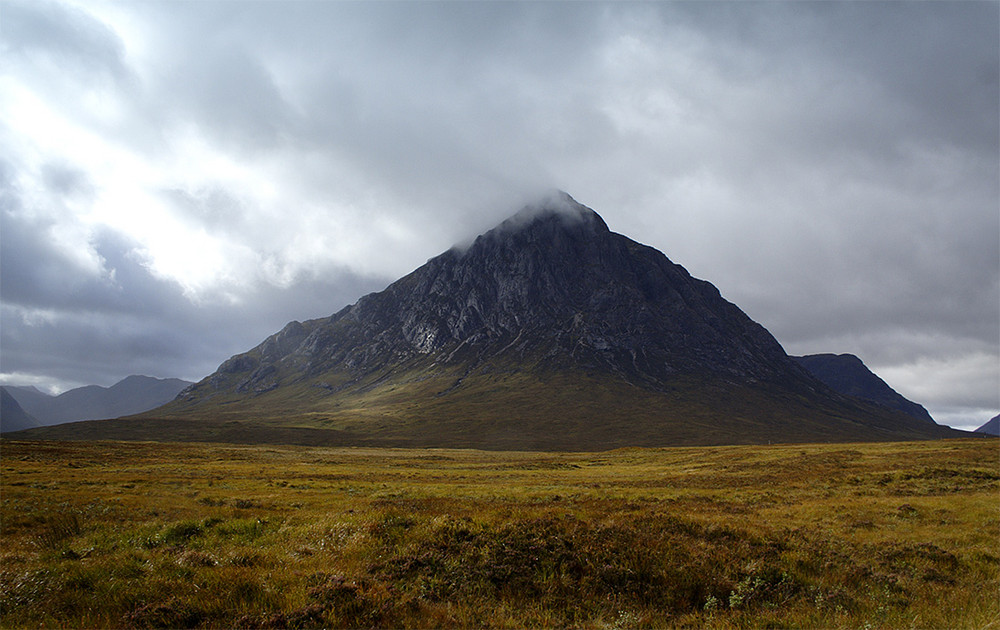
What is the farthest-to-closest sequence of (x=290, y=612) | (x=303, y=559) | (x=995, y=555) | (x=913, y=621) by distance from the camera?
(x=995, y=555)
(x=303, y=559)
(x=913, y=621)
(x=290, y=612)

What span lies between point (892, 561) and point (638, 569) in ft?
33.8

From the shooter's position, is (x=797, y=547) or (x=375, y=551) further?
(x=797, y=547)

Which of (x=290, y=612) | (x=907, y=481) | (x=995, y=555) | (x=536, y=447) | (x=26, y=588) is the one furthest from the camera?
(x=536, y=447)

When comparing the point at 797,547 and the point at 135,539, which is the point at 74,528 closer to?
the point at 135,539

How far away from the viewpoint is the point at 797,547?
14422 millimetres

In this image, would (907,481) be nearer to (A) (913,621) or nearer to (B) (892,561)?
(B) (892,561)

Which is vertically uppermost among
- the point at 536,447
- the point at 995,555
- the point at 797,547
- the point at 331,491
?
the point at 797,547

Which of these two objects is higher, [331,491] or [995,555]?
[995,555]

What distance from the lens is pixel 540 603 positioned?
9.53 meters

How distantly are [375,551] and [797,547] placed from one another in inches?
524

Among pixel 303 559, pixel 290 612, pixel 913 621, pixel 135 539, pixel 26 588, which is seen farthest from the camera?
pixel 135 539

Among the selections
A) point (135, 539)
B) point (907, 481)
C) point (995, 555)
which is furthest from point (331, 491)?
point (907, 481)

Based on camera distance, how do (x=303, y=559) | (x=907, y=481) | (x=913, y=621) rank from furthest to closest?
(x=907, y=481) < (x=303, y=559) < (x=913, y=621)

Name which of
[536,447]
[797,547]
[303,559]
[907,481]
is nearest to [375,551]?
[303,559]
